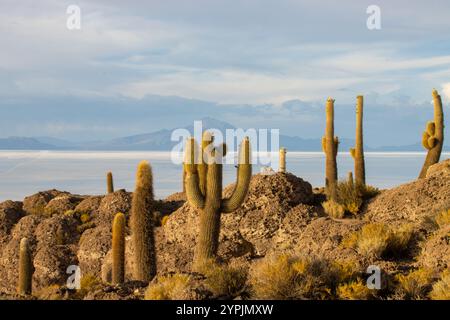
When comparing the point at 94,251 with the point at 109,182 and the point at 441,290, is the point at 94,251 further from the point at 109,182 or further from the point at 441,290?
the point at 441,290

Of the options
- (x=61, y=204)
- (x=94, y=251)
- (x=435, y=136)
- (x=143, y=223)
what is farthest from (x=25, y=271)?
(x=435, y=136)

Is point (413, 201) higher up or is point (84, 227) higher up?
point (413, 201)

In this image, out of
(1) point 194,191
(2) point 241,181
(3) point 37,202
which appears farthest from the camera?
(3) point 37,202

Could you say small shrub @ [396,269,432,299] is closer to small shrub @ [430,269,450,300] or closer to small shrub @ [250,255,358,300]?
small shrub @ [430,269,450,300]

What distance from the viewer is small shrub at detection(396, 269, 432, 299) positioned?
12852 millimetres

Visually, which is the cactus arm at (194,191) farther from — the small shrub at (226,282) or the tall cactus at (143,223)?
the small shrub at (226,282)

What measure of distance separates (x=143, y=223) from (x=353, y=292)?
686 centimetres

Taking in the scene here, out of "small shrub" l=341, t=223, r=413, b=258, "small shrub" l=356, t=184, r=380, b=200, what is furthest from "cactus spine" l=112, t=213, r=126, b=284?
"small shrub" l=356, t=184, r=380, b=200

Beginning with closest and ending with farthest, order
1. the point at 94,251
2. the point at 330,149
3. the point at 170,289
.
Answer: the point at 170,289 < the point at 94,251 < the point at 330,149

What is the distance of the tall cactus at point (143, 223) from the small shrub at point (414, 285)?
22.4 feet

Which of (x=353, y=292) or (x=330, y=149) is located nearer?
(x=353, y=292)

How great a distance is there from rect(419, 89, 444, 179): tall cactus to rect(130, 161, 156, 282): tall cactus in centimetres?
2031

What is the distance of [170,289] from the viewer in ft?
38.8
